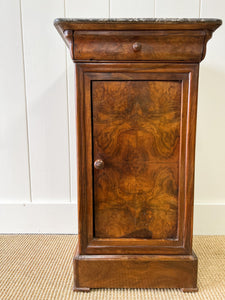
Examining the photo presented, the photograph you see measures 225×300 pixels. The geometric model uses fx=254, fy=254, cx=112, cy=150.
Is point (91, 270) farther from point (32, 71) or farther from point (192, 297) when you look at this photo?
point (32, 71)

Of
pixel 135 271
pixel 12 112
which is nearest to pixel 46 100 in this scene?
pixel 12 112

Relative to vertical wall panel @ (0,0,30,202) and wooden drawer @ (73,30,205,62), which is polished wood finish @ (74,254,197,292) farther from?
wooden drawer @ (73,30,205,62)

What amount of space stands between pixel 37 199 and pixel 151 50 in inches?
43.4

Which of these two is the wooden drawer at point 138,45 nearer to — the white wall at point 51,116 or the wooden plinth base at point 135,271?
the white wall at point 51,116

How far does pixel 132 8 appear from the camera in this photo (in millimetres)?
1413

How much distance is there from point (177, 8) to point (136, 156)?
3.09ft

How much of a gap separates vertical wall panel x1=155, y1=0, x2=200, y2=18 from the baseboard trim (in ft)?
3.63

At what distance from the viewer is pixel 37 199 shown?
5.14ft

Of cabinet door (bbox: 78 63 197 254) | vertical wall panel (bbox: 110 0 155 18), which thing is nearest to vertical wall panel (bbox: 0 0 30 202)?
vertical wall panel (bbox: 110 0 155 18)

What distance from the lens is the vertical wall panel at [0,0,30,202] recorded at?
145cm

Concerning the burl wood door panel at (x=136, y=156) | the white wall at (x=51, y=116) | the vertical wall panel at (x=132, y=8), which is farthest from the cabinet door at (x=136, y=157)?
the vertical wall panel at (x=132, y=8)

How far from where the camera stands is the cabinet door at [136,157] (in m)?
0.98

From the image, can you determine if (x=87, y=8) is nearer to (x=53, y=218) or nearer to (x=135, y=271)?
(x=53, y=218)

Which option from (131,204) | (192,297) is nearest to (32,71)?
(131,204)
